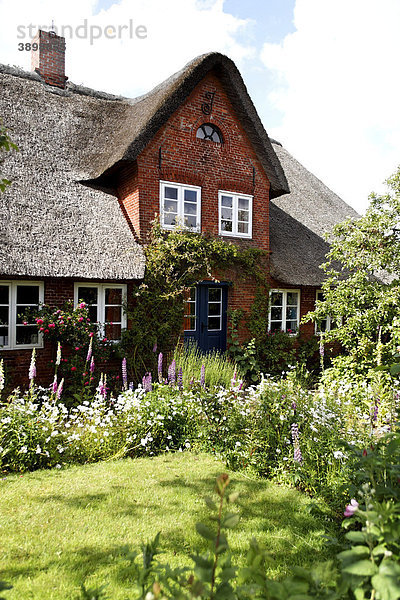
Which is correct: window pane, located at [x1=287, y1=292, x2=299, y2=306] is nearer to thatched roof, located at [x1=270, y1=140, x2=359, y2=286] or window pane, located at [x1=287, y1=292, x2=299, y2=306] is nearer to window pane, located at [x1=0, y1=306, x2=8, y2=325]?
thatched roof, located at [x1=270, y1=140, x2=359, y2=286]

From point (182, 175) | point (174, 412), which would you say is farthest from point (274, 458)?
point (182, 175)

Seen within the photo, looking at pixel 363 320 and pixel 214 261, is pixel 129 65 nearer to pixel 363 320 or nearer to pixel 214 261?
pixel 214 261

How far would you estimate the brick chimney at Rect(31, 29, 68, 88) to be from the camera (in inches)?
472

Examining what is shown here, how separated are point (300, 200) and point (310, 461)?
476 inches

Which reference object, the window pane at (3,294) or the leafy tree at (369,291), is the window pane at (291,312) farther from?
the window pane at (3,294)

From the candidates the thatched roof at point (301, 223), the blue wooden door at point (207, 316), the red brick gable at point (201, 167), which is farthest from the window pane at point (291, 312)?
the blue wooden door at point (207, 316)

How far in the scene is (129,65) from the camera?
10.9 m

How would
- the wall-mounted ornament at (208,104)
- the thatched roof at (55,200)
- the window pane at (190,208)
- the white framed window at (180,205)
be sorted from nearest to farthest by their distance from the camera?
the thatched roof at (55,200)
the white framed window at (180,205)
the window pane at (190,208)
the wall-mounted ornament at (208,104)

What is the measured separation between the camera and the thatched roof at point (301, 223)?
1194cm

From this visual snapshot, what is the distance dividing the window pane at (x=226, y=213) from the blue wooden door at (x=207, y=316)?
183cm

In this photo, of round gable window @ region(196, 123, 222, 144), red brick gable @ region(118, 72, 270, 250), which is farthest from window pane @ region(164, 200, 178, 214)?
round gable window @ region(196, 123, 222, 144)

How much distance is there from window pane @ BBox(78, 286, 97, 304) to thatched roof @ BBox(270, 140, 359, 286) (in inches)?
194

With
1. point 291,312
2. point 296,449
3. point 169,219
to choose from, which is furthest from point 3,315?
point 291,312

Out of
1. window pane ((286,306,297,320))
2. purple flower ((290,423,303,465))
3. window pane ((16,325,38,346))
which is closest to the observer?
purple flower ((290,423,303,465))
